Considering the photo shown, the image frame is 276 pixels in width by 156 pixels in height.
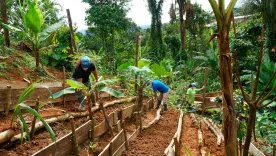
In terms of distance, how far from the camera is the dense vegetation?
1.95 meters

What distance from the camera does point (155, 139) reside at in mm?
5512

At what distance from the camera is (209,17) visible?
1969 cm

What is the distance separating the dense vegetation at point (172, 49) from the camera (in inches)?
76.6

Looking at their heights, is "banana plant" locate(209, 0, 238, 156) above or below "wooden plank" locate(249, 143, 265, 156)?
above

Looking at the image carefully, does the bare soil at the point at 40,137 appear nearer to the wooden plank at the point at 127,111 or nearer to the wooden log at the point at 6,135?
the wooden log at the point at 6,135

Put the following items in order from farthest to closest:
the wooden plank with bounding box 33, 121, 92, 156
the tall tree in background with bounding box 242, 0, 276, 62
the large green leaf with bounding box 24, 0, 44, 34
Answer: the tall tree in background with bounding box 242, 0, 276, 62 → the large green leaf with bounding box 24, 0, 44, 34 → the wooden plank with bounding box 33, 121, 92, 156

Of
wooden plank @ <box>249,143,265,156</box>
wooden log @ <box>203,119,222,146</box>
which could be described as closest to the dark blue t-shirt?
wooden log @ <box>203,119,222,146</box>

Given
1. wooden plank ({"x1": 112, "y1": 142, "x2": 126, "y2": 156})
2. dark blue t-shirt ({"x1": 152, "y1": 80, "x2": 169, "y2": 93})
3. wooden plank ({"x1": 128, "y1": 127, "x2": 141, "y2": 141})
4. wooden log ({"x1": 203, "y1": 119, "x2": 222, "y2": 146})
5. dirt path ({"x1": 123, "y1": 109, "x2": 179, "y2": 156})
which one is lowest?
wooden log ({"x1": 203, "y1": 119, "x2": 222, "y2": 146})

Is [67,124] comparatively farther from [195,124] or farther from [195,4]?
[195,4]

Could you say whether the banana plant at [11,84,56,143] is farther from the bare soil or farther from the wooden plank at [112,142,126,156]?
the wooden plank at [112,142,126,156]

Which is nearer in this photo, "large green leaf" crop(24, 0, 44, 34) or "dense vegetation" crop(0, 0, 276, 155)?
"dense vegetation" crop(0, 0, 276, 155)

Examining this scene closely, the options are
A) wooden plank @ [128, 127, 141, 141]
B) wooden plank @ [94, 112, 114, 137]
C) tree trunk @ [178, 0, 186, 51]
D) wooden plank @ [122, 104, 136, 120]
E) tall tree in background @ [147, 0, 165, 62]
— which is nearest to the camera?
wooden plank @ [94, 112, 114, 137]

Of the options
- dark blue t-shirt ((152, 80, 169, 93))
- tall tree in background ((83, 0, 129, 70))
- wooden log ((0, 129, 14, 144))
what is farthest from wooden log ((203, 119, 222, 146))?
tall tree in background ((83, 0, 129, 70))

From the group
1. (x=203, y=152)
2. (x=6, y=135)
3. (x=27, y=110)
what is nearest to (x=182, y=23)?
(x=203, y=152)
